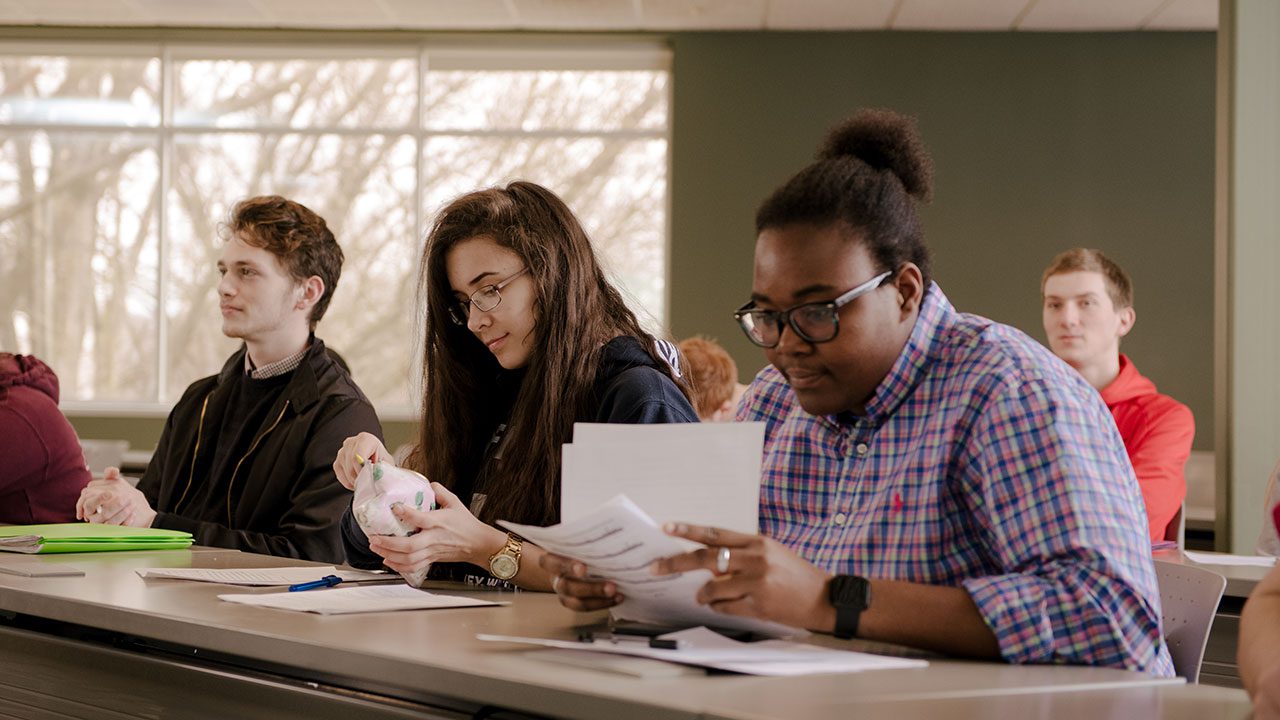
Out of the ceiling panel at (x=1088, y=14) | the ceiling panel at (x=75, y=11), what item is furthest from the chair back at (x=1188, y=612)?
the ceiling panel at (x=75, y=11)

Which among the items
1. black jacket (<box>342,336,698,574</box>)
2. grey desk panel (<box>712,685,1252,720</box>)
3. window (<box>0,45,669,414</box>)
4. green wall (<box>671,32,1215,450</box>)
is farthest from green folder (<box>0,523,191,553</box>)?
window (<box>0,45,669,414</box>)

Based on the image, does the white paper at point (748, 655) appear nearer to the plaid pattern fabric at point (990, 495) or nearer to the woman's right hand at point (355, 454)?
the plaid pattern fabric at point (990, 495)

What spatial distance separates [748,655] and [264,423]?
203 centimetres

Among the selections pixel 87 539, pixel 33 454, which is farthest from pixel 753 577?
pixel 33 454

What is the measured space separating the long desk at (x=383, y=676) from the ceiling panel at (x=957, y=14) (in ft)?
19.5

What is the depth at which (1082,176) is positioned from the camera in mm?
7410

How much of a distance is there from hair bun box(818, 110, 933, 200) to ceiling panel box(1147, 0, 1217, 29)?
19.8 feet

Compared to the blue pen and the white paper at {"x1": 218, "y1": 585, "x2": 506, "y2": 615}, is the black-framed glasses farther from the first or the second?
the blue pen

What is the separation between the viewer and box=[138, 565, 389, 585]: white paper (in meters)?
2.04

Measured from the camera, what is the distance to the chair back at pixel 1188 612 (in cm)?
176

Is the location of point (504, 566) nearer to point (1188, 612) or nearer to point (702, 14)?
point (1188, 612)

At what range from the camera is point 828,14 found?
7.24 metres

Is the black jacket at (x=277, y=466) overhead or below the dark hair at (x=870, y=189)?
below

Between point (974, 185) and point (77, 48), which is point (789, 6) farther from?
point (77, 48)
